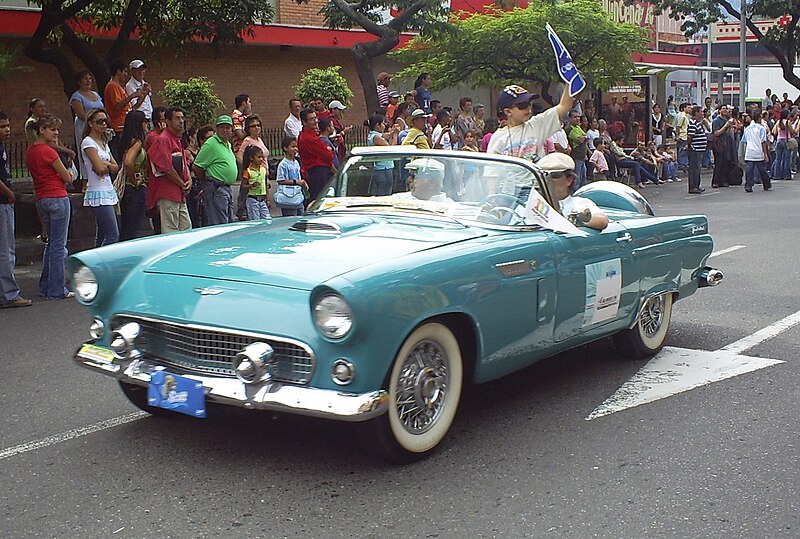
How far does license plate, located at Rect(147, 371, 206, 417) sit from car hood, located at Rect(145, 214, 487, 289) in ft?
1.65

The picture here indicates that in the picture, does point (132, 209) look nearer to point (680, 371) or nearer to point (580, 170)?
point (680, 371)

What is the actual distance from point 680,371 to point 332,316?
2.93 metres

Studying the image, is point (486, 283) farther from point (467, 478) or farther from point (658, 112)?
point (658, 112)

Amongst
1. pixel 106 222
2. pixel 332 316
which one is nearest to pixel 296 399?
pixel 332 316

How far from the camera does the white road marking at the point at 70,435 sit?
4.95 m

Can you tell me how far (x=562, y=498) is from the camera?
422 centimetres

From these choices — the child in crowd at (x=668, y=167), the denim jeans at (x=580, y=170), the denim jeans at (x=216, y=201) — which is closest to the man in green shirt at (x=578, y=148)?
the denim jeans at (x=580, y=170)

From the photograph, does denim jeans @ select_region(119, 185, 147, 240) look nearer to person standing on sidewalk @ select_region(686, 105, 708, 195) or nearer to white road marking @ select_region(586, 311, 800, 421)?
white road marking @ select_region(586, 311, 800, 421)

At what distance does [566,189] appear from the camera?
6.15 metres

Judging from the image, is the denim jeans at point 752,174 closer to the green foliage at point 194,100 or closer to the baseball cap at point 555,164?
the green foliage at point 194,100

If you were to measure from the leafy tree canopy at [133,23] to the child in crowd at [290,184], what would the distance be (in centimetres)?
407

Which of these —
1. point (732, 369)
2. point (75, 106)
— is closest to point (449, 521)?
point (732, 369)

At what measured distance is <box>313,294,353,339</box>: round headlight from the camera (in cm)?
418

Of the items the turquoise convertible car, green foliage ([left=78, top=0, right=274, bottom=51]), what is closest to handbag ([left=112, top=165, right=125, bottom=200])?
the turquoise convertible car
